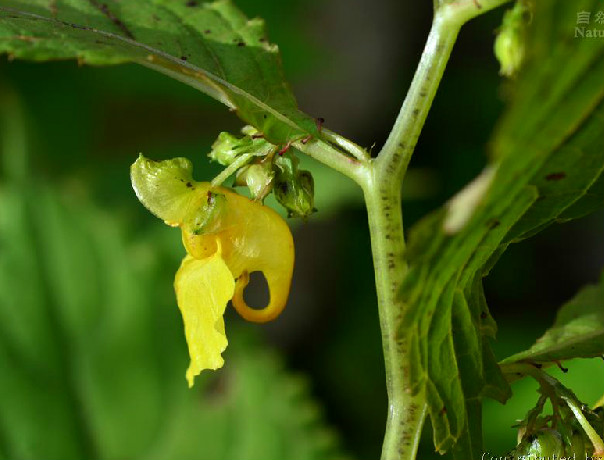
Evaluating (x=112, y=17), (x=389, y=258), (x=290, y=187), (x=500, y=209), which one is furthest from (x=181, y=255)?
(x=500, y=209)

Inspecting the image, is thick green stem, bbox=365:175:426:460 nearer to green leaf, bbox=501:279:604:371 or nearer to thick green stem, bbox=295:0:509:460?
thick green stem, bbox=295:0:509:460

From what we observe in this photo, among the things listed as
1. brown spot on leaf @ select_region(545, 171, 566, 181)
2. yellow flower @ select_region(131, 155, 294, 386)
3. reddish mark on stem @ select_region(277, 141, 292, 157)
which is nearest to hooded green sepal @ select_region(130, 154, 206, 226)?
yellow flower @ select_region(131, 155, 294, 386)

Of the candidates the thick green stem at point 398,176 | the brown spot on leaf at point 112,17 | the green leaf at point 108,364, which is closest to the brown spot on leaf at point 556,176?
the thick green stem at point 398,176

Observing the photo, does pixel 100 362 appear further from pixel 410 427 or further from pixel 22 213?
pixel 410 427

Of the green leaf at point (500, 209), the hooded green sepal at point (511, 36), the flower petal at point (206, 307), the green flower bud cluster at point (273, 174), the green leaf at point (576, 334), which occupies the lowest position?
the green leaf at point (576, 334)

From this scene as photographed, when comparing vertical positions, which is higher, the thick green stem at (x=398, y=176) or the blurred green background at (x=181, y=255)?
the blurred green background at (x=181, y=255)

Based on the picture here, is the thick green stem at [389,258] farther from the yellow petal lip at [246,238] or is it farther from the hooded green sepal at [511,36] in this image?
the hooded green sepal at [511,36]
